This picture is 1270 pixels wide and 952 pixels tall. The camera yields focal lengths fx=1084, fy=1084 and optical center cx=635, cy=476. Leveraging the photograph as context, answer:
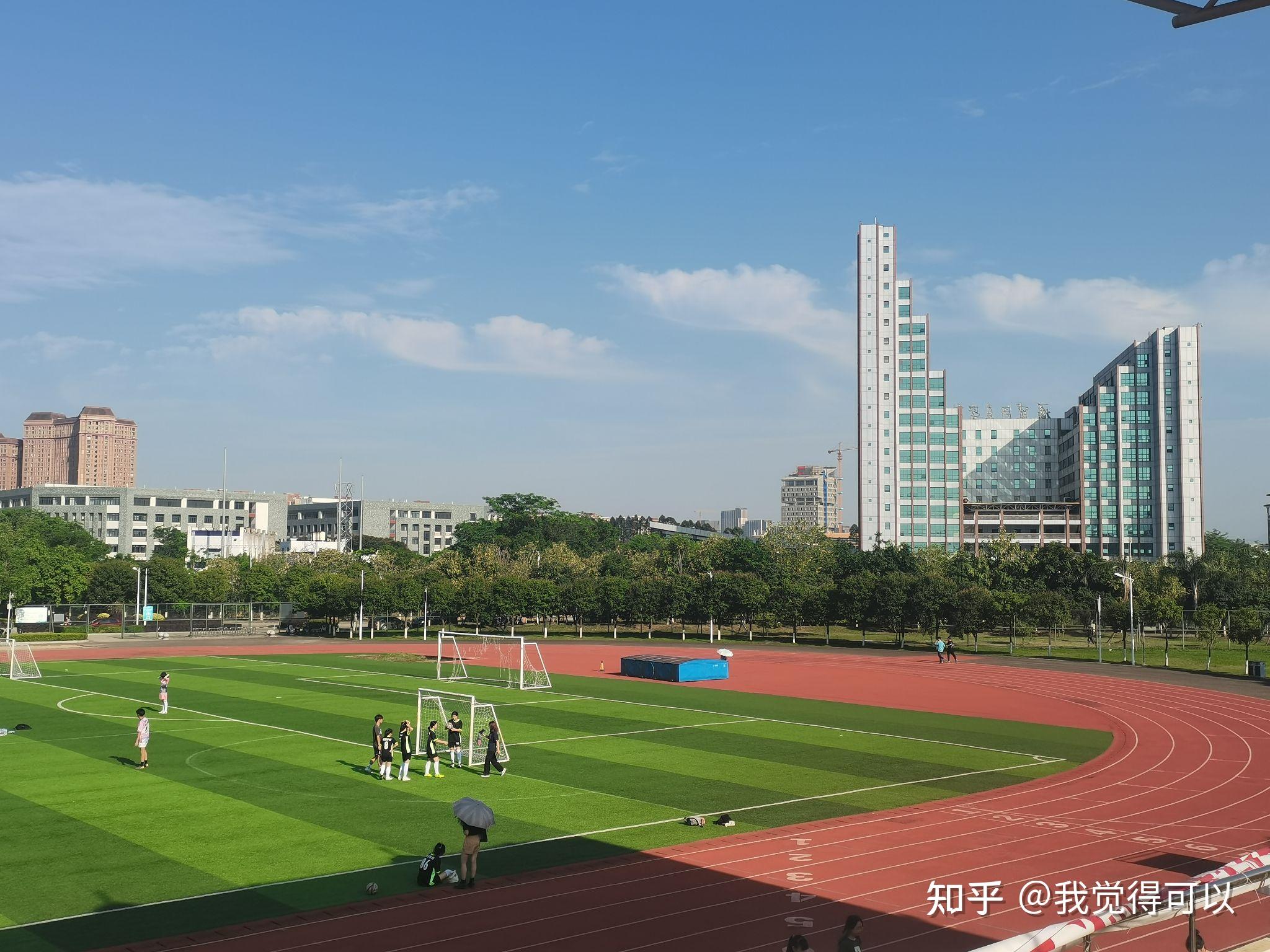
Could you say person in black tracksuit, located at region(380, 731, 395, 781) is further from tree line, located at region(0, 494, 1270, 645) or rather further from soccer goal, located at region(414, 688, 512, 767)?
tree line, located at region(0, 494, 1270, 645)

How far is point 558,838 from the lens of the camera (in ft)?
87.6

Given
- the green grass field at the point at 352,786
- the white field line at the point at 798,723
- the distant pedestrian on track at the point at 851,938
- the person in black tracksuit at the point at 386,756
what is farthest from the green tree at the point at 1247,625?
the distant pedestrian on track at the point at 851,938

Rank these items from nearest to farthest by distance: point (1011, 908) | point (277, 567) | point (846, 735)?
→ point (1011, 908) < point (846, 735) < point (277, 567)

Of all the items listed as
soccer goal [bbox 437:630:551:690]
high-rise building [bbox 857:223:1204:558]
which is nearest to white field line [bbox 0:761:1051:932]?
soccer goal [bbox 437:630:551:690]

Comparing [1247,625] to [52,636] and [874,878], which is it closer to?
[874,878]

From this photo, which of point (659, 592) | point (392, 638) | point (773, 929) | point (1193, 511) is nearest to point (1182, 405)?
point (1193, 511)

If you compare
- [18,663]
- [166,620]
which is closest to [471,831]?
[18,663]

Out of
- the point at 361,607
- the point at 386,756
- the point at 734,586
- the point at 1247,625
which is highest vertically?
the point at 734,586

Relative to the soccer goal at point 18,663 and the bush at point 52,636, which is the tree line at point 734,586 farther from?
the soccer goal at point 18,663

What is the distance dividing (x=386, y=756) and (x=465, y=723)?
37.7ft

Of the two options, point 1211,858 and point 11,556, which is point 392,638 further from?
point 1211,858

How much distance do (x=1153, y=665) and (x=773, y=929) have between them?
6355 centimetres

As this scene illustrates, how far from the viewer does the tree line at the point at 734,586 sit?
93062 mm

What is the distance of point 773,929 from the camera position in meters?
19.6
